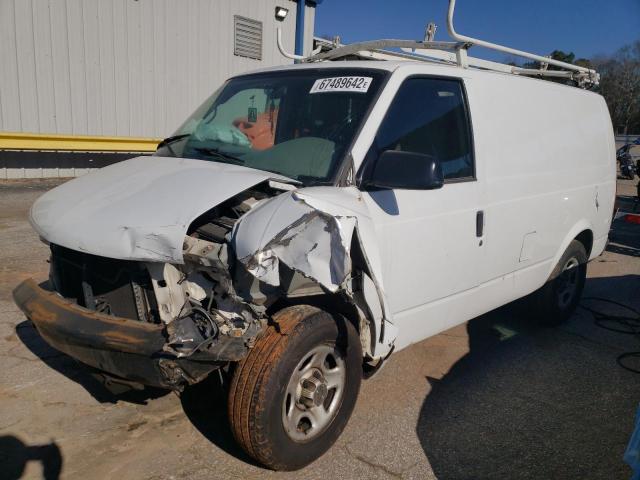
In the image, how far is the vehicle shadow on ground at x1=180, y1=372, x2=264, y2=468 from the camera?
9.66 ft

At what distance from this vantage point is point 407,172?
9.11 feet

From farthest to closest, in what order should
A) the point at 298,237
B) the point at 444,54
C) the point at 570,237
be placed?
the point at 444,54, the point at 570,237, the point at 298,237

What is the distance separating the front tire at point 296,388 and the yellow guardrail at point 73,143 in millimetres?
8493

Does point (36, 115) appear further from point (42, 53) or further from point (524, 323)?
point (524, 323)

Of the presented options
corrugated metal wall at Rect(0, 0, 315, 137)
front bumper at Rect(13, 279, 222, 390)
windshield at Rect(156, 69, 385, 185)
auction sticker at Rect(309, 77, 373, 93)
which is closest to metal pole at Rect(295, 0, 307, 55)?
corrugated metal wall at Rect(0, 0, 315, 137)

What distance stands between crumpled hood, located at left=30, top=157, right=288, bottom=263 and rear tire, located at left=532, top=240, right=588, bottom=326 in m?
3.20

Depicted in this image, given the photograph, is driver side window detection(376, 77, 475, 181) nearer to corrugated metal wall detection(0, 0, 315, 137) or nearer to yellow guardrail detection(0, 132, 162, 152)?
yellow guardrail detection(0, 132, 162, 152)

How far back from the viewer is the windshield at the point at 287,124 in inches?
119

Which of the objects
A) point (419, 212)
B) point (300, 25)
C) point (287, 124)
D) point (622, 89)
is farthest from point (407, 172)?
point (622, 89)

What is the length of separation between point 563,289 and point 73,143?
28.7ft

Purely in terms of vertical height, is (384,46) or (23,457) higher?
(384,46)

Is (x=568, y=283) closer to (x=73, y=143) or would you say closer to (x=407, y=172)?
(x=407, y=172)

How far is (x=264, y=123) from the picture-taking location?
11.5 ft

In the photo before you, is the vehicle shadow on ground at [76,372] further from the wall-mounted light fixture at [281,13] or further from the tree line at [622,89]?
the tree line at [622,89]
